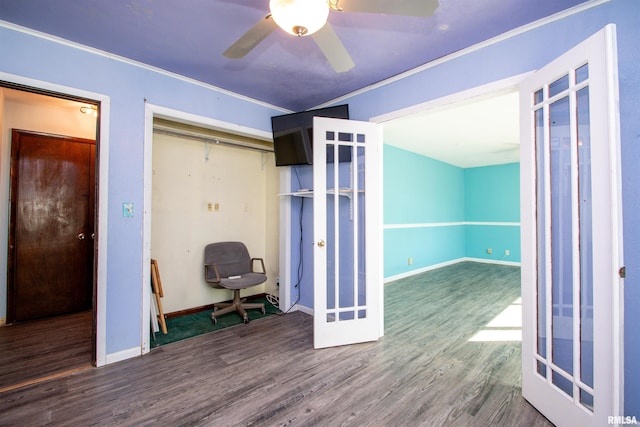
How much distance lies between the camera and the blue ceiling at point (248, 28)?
1.82m

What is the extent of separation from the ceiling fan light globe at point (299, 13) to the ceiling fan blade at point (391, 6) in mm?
223

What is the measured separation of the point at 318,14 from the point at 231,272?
3224mm

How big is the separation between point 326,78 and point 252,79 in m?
0.72

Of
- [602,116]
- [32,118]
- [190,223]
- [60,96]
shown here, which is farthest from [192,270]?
[602,116]

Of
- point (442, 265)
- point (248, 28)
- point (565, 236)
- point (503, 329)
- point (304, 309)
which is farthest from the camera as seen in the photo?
point (442, 265)

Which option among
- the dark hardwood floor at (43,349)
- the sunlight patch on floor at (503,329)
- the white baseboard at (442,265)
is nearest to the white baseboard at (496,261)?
the white baseboard at (442,265)

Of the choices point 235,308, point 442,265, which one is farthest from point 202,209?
point 442,265

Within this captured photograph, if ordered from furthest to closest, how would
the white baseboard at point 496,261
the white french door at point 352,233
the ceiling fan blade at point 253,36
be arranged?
the white baseboard at point 496,261
the white french door at point 352,233
the ceiling fan blade at point 253,36

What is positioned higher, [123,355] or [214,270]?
[214,270]

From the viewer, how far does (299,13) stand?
4.06 ft

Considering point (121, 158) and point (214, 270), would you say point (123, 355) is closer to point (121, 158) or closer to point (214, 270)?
point (214, 270)

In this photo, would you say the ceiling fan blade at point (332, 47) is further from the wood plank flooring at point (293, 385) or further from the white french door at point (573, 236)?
the wood plank flooring at point (293, 385)

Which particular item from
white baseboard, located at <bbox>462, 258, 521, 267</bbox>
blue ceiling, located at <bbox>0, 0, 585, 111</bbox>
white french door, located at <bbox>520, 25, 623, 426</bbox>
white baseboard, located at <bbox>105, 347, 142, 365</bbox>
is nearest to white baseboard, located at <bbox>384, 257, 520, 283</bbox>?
white baseboard, located at <bbox>462, 258, 521, 267</bbox>

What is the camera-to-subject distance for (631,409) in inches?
61.9
